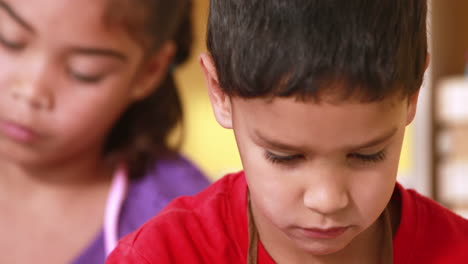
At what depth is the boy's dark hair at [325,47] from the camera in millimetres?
588

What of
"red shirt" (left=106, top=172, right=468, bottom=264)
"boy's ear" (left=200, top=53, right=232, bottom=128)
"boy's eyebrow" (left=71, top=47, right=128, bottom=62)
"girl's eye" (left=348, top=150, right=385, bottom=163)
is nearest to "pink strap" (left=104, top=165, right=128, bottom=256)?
"boy's eyebrow" (left=71, top=47, right=128, bottom=62)

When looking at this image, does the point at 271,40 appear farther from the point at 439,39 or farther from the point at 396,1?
the point at 439,39

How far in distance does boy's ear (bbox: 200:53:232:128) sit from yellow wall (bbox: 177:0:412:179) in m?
1.56

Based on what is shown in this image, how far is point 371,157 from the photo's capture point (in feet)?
2.10

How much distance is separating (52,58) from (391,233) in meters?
0.60

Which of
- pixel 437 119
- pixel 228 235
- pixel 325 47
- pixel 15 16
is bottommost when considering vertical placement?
pixel 437 119

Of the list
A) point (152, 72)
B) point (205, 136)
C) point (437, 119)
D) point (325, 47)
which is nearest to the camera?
point (325, 47)

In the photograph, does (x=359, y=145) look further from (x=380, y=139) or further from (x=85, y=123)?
(x=85, y=123)

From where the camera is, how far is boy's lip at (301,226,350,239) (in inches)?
Result: 25.7

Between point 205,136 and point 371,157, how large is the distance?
1.72 metres

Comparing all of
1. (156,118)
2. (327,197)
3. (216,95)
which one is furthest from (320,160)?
(156,118)

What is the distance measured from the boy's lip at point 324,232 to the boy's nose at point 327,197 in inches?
1.4

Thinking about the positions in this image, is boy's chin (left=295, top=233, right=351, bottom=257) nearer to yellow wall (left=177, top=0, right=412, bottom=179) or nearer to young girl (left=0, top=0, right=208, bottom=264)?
→ young girl (left=0, top=0, right=208, bottom=264)

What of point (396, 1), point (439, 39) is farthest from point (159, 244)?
point (439, 39)
